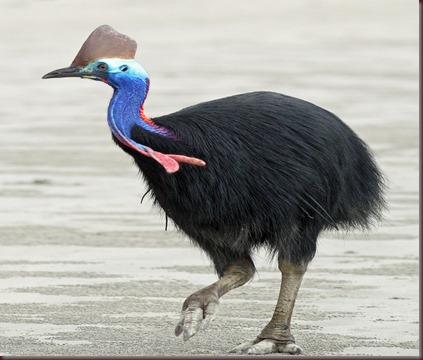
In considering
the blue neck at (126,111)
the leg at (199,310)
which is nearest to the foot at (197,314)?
the leg at (199,310)

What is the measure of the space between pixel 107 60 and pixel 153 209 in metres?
4.16

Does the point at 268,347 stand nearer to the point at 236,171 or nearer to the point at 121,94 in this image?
the point at 236,171

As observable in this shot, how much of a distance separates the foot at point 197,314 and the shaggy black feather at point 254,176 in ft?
0.90

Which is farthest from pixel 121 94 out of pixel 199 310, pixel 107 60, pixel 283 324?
pixel 283 324

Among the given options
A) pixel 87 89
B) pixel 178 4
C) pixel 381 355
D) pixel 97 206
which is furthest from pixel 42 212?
pixel 178 4

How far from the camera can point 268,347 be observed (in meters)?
6.96

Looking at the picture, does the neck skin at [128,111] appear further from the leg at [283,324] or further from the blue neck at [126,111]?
the leg at [283,324]

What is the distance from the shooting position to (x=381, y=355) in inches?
269

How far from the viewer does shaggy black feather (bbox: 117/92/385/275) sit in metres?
6.67

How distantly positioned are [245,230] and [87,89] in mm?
10654

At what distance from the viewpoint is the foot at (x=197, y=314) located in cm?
662

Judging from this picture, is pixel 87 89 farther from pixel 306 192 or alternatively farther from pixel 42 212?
pixel 306 192

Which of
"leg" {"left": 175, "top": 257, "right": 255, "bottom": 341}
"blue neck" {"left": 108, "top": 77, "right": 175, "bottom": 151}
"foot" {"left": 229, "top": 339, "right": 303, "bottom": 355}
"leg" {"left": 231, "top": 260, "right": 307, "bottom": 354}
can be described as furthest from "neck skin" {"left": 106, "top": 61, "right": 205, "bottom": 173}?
"foot" {"left": 229, "top": 339, "right": 303, "bottom": 355}

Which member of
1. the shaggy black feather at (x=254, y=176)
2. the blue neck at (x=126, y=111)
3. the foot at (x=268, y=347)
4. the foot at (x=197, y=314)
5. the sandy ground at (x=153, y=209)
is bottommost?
the sandy ground at (x=153, y=209)
